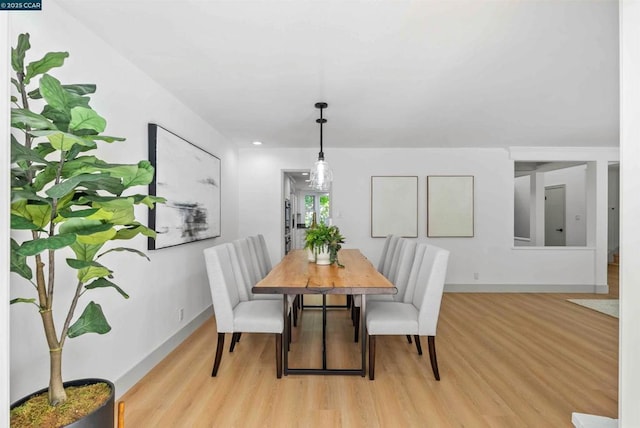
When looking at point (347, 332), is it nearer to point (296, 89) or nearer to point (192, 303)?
point (192, 303)

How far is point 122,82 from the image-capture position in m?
2.25

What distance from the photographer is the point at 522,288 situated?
5.27 meters

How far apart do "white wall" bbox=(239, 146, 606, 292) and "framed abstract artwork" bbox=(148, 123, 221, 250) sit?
130cm

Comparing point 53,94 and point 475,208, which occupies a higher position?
point 53,94

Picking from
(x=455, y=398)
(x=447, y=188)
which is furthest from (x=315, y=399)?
(x=447, y=188)

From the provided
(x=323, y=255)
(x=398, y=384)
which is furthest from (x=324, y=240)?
(x=398, y=384)

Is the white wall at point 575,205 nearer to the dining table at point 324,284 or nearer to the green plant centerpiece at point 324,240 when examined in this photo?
the dining table at point 324,284

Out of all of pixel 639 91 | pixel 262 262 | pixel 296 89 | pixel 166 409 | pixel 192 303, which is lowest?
pixel 166 409

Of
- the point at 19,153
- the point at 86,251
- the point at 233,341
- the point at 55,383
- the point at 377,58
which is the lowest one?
the point at 233,341

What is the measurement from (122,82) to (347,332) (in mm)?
2979

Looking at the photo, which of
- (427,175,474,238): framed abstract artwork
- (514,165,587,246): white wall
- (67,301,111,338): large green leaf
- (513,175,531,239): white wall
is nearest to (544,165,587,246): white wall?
(514,165,587,246): white wall

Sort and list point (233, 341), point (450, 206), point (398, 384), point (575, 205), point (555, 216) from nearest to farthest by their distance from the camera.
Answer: point (398, 384)
point (233, 341)
point (450, 206)
point (575, 205)
point (555, 216)

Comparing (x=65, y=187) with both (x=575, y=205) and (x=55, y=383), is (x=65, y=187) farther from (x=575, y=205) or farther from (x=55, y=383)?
(x=575, y=205)

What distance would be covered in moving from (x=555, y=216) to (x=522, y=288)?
4445mm
